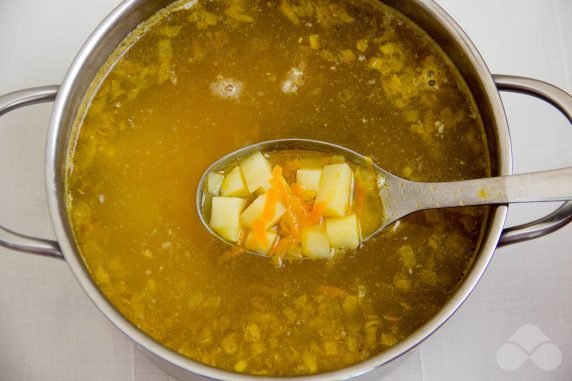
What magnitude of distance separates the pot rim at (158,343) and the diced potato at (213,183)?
0.24 metres

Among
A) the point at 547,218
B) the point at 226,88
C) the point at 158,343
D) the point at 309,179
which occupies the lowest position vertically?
the point at 158,343

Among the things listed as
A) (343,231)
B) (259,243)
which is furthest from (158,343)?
(343,231)

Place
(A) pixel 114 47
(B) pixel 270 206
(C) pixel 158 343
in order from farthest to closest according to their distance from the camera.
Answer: (A) pixel 114 47
(B) pixel 270 206
(C) pixel 158 343

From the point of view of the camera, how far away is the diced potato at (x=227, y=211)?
1.08 m

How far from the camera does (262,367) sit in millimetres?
1036

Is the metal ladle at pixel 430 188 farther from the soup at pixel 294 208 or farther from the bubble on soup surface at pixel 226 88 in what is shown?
the bubble on soup surface at pixel 226 88

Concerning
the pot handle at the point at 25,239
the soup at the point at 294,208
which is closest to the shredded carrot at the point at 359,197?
the soup at the point at 294,208

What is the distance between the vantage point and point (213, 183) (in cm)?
112

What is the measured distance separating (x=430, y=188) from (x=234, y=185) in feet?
1.06

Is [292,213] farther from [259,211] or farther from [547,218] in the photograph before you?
[547,218]

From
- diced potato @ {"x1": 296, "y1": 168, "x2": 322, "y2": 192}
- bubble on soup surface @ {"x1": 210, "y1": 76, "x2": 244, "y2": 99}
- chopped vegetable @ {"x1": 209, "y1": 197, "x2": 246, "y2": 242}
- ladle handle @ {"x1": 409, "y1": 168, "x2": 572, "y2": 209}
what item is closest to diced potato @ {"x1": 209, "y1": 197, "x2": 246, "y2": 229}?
chopped vegetable @ {"x1": 209, "y1": 197, "x2": 246, "y2": 242}

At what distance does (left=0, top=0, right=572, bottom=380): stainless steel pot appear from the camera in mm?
949

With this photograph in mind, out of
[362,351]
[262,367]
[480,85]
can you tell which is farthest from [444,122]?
[262,367]

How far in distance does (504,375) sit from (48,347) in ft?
2.82
